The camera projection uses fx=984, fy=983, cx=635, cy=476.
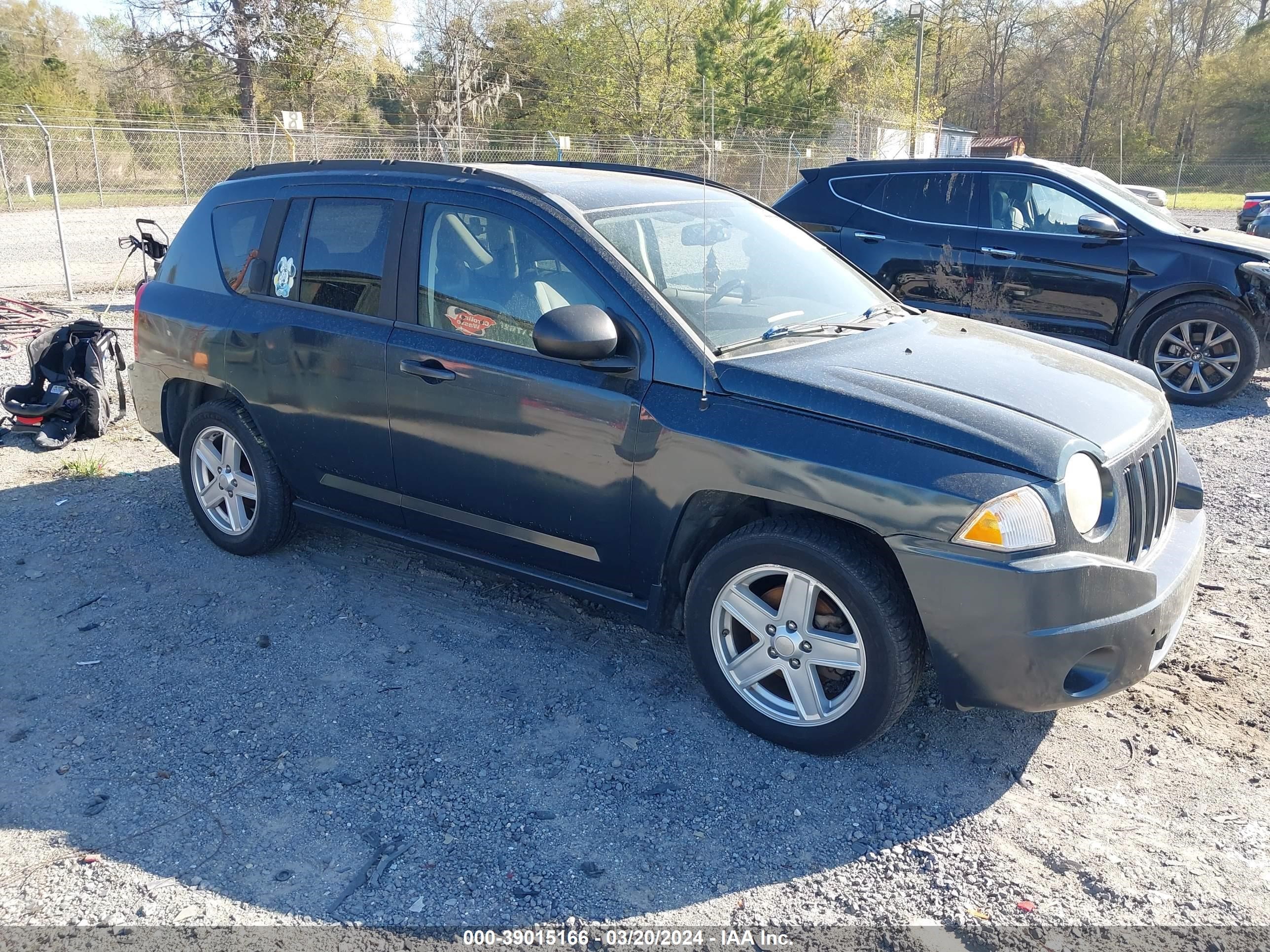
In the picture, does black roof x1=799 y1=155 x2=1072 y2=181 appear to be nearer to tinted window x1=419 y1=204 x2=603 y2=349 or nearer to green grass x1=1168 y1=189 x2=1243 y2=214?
tinted window x1=419 y1=204 x2=603 y2=349

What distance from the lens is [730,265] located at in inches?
160

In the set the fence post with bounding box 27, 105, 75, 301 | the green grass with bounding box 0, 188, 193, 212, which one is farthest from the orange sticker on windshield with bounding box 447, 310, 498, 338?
the green grass with bounding box 0, 188, 193, 212

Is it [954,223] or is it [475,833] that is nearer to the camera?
[475,833]

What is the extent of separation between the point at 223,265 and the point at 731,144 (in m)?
26.1

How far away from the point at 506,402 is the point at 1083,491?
2051 millimetres

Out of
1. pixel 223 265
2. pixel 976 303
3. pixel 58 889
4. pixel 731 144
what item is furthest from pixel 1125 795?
pixel 731 144

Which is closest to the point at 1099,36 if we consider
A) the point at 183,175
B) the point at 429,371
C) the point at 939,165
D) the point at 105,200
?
the point at 183,175

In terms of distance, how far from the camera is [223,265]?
16.1ft

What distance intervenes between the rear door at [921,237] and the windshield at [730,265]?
14.3ft

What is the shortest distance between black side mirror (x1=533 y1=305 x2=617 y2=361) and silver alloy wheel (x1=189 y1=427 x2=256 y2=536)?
7.10 ft

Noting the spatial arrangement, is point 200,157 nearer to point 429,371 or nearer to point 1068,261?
point 1068,261

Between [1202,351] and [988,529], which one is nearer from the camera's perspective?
[988,529]

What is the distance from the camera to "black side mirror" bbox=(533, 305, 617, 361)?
3387 millimetres

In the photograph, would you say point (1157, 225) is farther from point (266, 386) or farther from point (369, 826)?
point (369, 826)
